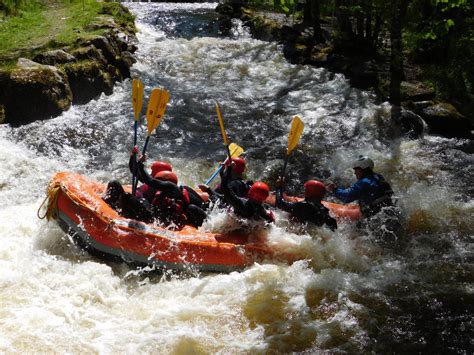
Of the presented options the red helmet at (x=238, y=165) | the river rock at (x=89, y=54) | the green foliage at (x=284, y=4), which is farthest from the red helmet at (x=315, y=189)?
the river rock at (x=89, y=54)

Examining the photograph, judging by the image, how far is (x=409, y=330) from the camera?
455 cm

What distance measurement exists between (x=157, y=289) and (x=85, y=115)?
218 inches

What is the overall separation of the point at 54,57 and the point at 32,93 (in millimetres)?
1456

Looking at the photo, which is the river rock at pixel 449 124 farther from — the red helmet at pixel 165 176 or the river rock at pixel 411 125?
the red helmet at pixel 165 176

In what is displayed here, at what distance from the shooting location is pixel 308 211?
5840 mm

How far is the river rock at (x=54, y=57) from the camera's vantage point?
9.91 metres

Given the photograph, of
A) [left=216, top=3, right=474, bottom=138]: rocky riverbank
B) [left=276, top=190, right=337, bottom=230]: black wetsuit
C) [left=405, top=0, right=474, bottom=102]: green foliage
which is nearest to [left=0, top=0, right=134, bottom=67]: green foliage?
[left=216, top=3, right=474, bottom=138]: rocky riverbank

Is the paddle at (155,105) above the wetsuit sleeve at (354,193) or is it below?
above

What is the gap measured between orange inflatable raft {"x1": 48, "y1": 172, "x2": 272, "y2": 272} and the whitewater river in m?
0.16

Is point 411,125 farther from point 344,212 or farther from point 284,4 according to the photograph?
point 284,4

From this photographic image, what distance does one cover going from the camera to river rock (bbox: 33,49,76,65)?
991cm

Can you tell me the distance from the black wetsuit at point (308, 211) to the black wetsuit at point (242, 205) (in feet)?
1.13

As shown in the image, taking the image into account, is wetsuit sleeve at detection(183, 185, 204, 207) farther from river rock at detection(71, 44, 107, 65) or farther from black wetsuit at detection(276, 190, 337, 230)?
river rock at detection(71, 44, 107, 65)

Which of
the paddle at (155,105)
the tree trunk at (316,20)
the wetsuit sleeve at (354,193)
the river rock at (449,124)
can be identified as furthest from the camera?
the tree trunk at (316,20)
